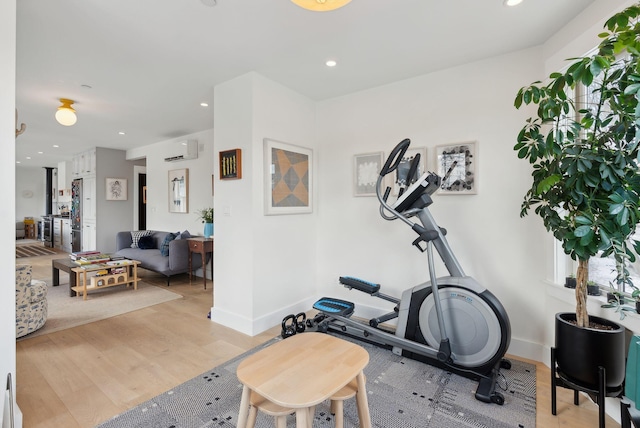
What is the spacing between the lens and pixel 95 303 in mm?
3895

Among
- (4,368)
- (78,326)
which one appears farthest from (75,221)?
(4,368)

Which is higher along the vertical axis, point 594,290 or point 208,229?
point 208,229

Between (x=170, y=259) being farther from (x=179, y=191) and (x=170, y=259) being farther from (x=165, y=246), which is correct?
(x=179, y=191)

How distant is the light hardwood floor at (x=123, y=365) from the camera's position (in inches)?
72.4

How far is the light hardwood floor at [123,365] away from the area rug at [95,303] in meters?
0.21

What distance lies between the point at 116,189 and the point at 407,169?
686 centimetres

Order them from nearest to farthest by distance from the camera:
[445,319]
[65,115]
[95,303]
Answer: [445,319], [65,115], [95,303]

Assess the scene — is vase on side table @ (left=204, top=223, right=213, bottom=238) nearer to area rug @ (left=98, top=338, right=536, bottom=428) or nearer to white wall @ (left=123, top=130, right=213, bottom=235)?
white wall @ (left=123, top=130, right=213, bottom=235)

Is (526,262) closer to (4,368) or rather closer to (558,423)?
(558,423)

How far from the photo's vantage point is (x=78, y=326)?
10.3 feet

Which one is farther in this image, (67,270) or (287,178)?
(67,270)

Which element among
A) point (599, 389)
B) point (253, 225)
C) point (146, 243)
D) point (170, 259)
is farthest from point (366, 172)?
point (146, 243)

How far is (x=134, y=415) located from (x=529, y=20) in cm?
364

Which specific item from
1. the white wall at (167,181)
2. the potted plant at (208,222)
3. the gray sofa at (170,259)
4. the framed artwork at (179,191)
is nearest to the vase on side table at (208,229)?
the potted plant at (208,222)
